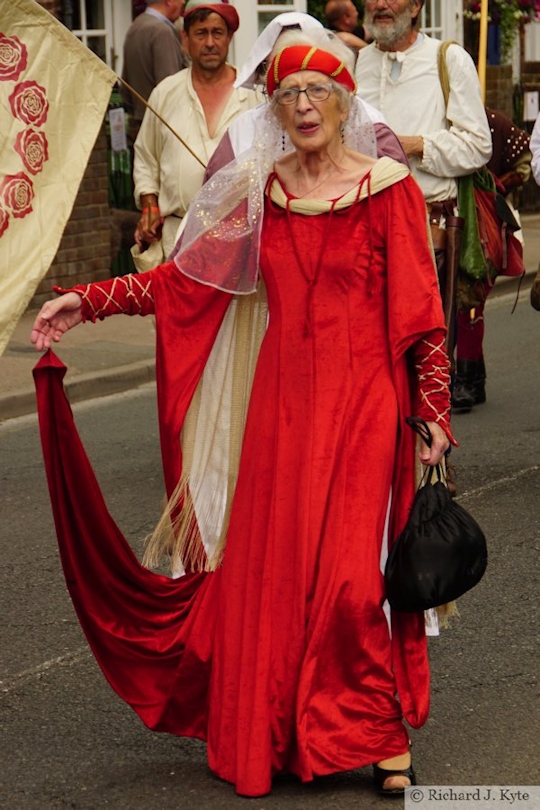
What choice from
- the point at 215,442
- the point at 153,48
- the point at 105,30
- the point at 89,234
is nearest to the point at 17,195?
the point at 215,442

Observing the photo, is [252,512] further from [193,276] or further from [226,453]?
[193,276]

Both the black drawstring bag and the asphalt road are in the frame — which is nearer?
the black drawstring bag

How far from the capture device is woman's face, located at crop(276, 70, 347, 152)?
13.3ft

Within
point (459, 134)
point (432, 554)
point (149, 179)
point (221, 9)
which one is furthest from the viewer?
point (149, 179)

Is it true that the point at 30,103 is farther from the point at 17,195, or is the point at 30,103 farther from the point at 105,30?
the point at 105,30

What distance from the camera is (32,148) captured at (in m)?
4.94

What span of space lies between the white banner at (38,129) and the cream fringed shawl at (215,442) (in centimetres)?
63

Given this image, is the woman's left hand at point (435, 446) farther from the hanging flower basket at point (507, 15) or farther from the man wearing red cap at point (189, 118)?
the hanging flower basket at point (507, 15)

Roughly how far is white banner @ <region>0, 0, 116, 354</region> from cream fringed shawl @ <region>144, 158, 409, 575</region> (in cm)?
63

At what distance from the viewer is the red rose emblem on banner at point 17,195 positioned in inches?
188

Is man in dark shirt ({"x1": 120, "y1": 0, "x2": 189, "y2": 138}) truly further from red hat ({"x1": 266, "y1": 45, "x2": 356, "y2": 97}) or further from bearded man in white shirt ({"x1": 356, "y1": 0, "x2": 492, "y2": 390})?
red hat ({"x1": 266, "y1": 45, "x2": 356, "y2": 97})

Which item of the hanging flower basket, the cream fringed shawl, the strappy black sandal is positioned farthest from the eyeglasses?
the hanging flower basket

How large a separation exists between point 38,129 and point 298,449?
146 centimetres

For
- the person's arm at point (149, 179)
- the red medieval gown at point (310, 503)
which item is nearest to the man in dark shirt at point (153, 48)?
the person's arm at point (149, 179)
